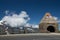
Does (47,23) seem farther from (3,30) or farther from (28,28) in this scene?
(3,30)

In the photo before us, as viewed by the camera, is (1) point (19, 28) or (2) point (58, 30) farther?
(2) point (58, 30)

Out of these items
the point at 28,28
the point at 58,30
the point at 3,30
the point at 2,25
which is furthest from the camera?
the point at 58,30

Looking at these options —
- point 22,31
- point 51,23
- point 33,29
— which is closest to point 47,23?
point 51,23

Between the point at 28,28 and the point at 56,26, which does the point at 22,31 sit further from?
the point at 56,26

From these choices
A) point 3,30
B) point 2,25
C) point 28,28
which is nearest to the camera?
point 3,30

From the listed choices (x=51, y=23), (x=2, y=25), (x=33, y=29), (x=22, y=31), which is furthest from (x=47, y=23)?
(x=2, y=25)

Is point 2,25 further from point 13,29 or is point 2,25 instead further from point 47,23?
point 47,23

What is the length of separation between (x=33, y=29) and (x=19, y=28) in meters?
5.30

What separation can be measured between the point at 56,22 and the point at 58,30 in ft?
7.51

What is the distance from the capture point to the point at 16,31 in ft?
145

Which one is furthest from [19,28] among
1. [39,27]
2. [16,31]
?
[39,27]

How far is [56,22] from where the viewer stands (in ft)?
170

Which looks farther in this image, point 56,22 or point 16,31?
point 56,22

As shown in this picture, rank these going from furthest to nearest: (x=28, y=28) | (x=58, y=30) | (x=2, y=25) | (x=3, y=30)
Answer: (x=58, y=30), (x=28, y=28), (x=2, y=25), (x=3, y=30)
